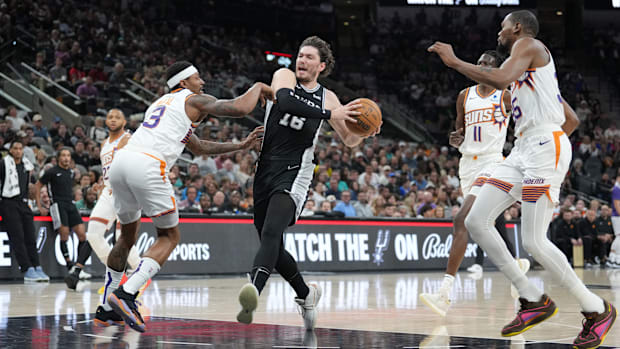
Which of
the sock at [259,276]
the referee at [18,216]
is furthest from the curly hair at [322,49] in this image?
the referee at [18,216]

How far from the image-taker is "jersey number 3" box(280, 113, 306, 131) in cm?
644

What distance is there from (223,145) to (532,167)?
9.32 feet

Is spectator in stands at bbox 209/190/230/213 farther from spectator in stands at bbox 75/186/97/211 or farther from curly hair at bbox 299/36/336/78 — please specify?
curly hair at bbox 299/36/336/78

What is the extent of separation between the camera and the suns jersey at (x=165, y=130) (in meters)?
6.51

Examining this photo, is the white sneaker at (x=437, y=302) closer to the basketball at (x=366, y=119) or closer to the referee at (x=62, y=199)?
the basketball at (x=366, y=119)

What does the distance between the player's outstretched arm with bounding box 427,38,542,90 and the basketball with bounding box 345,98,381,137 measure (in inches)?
30.9

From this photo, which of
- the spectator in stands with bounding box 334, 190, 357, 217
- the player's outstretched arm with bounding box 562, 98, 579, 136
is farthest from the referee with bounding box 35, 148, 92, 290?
the player's outstretched arm with bounding box 562, 98, 579, 136

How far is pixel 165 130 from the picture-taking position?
21.5 feet

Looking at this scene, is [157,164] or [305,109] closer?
[305,109]

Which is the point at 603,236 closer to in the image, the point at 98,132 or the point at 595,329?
the point at 98,132

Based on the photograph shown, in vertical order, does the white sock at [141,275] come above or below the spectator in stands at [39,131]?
below

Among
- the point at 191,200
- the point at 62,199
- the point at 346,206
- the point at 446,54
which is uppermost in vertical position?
the point at 346,206

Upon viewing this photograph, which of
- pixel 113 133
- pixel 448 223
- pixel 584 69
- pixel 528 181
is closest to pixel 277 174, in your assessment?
pixel 528 181

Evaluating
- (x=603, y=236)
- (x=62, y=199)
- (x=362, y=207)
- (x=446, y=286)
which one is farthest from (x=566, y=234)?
(x=446, y=286)
